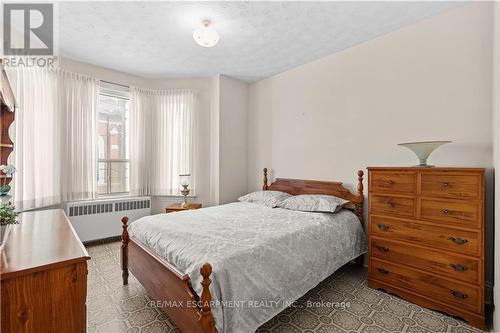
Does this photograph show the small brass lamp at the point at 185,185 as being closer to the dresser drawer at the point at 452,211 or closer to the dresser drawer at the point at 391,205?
the dresser drawer at the point at 391,205

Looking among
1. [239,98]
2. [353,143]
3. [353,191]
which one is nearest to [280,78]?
[239,98]

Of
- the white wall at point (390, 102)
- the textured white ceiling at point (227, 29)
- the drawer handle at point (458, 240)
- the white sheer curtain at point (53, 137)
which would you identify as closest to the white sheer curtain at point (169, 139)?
the textured white ceiling at point (227, 29)

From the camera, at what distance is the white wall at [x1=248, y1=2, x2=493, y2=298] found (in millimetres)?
2246

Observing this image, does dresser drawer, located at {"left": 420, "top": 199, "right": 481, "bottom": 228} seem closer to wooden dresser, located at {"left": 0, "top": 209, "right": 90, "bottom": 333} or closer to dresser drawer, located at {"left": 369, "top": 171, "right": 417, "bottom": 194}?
dresser drawer, located at {"left": 369, "top": 171, "right": 417, "bottom": 194}

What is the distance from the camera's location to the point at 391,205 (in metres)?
2.35

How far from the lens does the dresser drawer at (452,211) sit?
189 cm

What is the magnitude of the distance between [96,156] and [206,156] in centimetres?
175

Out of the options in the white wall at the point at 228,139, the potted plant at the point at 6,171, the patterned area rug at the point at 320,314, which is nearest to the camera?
the potted plant at the point at 6,171

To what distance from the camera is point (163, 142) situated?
4.29 meters

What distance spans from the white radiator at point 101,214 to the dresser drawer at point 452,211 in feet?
13.0

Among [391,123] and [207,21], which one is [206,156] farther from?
[391,123]

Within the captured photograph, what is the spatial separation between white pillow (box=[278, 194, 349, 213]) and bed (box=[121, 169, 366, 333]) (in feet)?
0.29

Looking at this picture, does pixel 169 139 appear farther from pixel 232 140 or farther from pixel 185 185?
pixel 232 140

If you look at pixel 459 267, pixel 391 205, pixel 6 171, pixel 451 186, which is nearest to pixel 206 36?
pixel 6 171
